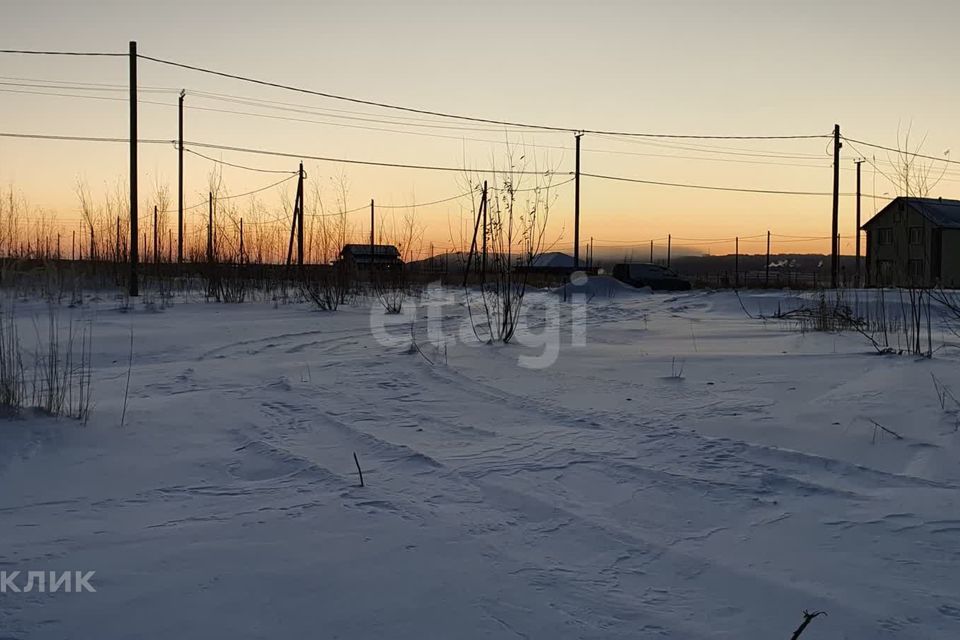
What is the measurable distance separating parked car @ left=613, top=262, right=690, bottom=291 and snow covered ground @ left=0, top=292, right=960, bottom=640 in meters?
21.8

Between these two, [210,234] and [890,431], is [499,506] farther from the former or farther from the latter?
[210,234]

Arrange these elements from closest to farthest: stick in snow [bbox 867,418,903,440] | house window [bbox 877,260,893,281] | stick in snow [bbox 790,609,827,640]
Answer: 1. stick in snow [bbox 790,609,827,640]
2. stick in snow [bbox 867,418,903,440]
3. house window [bbox 877,260,893,281]

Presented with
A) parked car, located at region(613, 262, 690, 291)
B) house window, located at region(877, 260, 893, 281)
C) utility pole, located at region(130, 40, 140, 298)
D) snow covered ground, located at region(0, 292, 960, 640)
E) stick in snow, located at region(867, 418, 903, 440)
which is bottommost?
snow covered ground, located at region(0, 292, 960, 640)

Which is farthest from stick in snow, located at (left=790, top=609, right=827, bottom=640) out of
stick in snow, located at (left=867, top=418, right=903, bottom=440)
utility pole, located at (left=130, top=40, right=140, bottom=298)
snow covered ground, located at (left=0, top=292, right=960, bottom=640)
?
utility pole, located at (left=130, top=40, right=140, bottom=298)

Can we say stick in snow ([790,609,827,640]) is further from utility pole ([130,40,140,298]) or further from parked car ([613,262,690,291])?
parked car ([613,262,690,291])

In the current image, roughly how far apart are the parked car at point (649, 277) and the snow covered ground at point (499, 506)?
2183cm

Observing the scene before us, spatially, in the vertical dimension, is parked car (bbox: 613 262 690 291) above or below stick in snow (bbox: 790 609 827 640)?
above

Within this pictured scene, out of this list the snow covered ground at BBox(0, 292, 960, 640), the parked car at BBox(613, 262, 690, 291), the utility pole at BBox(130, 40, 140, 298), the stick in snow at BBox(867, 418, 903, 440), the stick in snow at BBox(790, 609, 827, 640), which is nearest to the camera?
the stick in snow at BBox(790, 609, 827, 640)

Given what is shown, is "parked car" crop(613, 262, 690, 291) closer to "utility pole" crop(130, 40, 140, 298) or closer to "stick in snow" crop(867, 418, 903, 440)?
"utility pole" crop(130, 40, 140, 298)

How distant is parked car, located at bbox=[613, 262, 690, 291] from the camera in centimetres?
2652

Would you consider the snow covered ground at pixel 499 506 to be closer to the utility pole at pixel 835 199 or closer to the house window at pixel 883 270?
the house window at pixel 883 270

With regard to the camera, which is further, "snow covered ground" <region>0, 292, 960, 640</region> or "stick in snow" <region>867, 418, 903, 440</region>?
"stick in snow" <region>867, 418, 903, 440</region>

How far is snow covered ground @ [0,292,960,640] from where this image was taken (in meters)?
1.79

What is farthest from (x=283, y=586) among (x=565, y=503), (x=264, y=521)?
(x=565, y=503)
